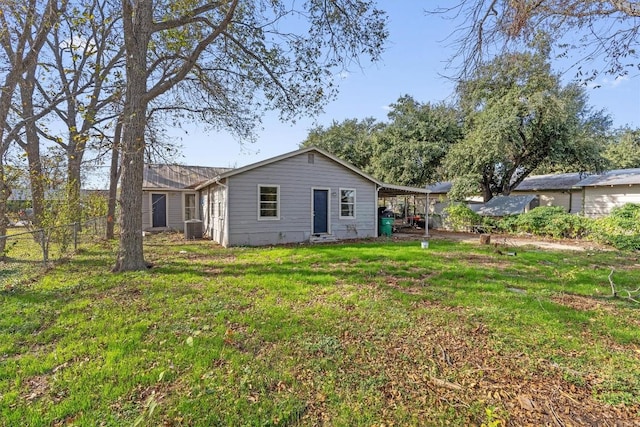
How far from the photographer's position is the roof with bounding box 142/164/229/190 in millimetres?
17234

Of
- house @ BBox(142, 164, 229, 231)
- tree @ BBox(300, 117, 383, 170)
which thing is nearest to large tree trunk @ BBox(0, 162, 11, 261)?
house @ BBox(142, 164, 229, 231)

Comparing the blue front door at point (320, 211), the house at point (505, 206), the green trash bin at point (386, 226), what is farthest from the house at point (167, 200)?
the house at point (505, 206)

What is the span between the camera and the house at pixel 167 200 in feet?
54.3

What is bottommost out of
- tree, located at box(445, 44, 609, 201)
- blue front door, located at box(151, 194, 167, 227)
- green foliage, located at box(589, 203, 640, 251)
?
green foliage, located at box(589, 203, 640, 251)

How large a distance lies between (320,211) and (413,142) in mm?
10335

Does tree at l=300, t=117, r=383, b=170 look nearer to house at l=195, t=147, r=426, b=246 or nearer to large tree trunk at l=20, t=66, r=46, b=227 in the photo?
house at l=195, t=147, r=426, b=246

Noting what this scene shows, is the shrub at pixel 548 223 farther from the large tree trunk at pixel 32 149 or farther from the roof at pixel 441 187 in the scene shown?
the large tree trunk at pixel 32 149

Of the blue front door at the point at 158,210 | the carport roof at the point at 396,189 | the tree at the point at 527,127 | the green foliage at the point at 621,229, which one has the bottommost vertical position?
the green foliage at the point at 621,229

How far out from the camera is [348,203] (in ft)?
43.2

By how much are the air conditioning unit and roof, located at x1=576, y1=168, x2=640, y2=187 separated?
20024mm

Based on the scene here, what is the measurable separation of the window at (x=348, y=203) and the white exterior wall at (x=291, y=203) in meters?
0.17

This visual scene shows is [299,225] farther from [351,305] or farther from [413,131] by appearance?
[413,131]

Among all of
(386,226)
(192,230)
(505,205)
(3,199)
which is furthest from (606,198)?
(3,199)

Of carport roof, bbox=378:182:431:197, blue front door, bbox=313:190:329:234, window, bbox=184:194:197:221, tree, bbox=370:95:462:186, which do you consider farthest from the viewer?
tree, bbox=370:95:462:186
